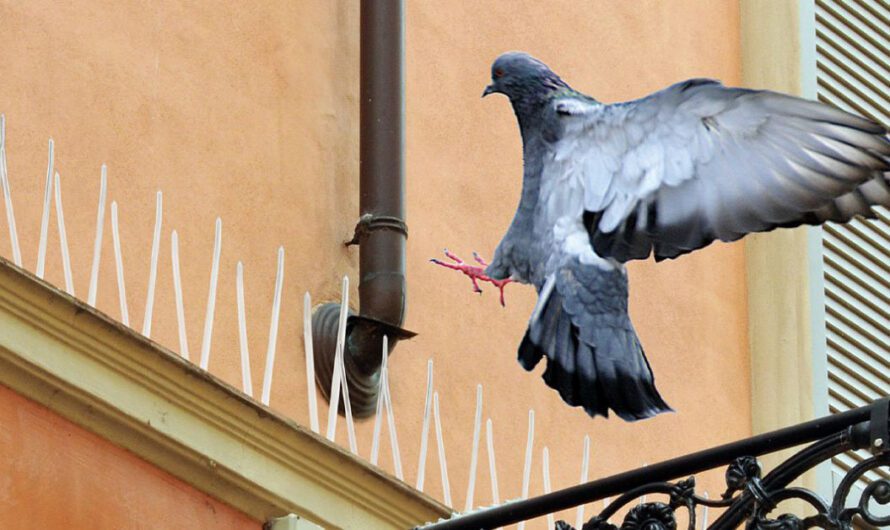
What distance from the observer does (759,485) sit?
5.85m

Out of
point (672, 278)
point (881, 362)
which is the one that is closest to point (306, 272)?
point (672, 278)

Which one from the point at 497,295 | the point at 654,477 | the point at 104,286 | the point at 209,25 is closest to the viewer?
the point at 654,477

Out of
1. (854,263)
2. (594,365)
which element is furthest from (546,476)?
(854,263)

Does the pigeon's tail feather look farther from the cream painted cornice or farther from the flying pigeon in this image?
the cream painted cornice

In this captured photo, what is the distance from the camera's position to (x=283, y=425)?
6.71 metres

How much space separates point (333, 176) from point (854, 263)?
2.46 meters

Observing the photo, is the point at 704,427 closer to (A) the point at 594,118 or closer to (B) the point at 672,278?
(B) the point at 672,278

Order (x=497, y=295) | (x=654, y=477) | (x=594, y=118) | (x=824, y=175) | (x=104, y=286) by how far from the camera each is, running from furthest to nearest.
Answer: (x=497, y=295)
(x=104, y=286)
(x=594, y=118)
(x=824, y=175)
(x=654, y=477)

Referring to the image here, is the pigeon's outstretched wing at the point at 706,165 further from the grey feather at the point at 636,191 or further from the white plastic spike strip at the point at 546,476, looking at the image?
the white plastic spike strip at the point at 546,476

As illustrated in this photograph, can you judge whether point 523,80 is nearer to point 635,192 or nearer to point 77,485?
point 635,192

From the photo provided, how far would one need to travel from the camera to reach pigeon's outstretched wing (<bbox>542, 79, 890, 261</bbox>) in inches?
262

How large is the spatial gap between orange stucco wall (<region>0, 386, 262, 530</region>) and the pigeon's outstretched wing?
4.12 feet

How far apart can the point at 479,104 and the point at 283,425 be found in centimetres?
330

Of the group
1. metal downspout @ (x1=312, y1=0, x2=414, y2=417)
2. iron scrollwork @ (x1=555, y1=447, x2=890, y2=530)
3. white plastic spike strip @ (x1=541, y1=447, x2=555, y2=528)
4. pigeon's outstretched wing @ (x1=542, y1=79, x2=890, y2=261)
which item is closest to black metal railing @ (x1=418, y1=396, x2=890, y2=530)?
iron scrollwork @ (x1=555, y1=447, x2=890, y2=530)
